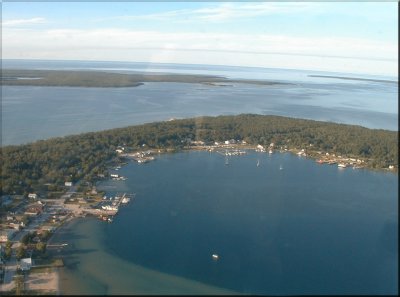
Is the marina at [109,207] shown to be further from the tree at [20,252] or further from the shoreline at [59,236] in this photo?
the tree at [20,252]

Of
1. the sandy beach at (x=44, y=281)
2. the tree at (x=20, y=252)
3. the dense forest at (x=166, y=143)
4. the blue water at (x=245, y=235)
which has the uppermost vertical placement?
the dense forest at (x=166, y=143)

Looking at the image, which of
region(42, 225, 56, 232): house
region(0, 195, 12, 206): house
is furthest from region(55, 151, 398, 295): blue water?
region(0, 195, 12, 206): house

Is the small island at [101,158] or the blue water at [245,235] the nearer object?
the blue water at [245,235]

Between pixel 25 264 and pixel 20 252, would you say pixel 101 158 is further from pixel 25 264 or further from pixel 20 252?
pixel 25 264

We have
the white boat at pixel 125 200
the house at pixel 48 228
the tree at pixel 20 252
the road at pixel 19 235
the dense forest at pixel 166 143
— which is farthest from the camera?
the dense forest at pixel 166 143

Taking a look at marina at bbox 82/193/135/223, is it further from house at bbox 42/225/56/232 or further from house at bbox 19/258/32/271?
house at bbox 19/258/32/271

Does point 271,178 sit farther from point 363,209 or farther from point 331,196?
point 363,209

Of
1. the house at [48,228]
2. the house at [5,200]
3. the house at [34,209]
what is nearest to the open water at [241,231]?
the house at [48,228]
